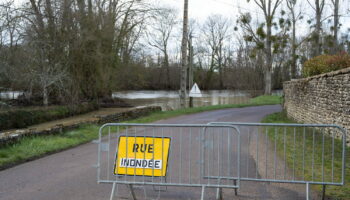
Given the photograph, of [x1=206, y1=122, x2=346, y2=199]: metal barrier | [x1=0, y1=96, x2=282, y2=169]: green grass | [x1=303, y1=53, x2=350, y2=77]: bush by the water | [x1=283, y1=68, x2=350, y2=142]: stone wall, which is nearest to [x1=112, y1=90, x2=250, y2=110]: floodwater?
[x1=283, y1=68, x2=350, y2=142]: stone wall

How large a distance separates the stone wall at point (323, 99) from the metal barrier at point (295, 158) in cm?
61

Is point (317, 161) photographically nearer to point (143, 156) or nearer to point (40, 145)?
point (143, 156)

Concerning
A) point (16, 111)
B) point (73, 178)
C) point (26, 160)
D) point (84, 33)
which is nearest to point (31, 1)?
point (84, 33)

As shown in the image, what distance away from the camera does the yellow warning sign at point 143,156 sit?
5223mm

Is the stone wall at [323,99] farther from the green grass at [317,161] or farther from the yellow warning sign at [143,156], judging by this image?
the yellow warning sign at [143,156]

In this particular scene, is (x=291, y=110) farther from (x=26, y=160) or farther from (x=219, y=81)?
(x=219, y=81)

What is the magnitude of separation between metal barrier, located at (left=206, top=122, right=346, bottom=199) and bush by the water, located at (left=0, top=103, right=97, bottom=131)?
9.48m

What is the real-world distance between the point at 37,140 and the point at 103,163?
317 centimetres

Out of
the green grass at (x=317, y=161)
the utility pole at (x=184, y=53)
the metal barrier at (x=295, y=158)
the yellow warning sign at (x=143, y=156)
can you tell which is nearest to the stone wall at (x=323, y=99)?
the metal barrier at (x=295, y=158)

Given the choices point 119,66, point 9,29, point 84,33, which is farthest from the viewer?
point 119,66

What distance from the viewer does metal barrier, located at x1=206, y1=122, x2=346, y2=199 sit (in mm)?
5219

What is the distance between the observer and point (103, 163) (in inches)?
305

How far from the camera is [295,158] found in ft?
25.5

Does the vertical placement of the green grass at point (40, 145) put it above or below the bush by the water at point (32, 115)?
below
